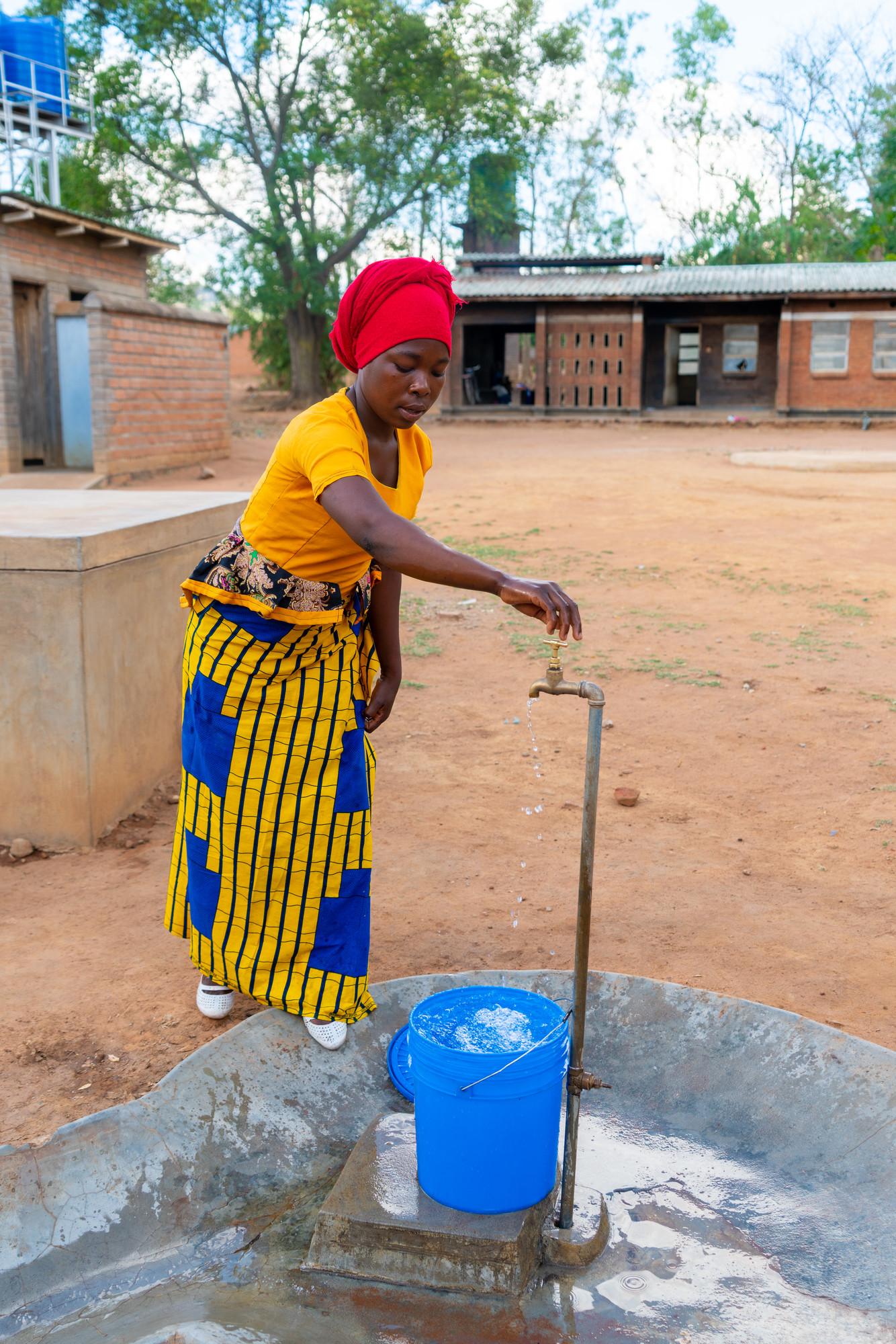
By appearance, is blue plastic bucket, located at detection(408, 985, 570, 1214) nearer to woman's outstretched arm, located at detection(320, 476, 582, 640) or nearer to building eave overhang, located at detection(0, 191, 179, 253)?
woman's outstretched arm, located at detection(320, 476, 582, 640)

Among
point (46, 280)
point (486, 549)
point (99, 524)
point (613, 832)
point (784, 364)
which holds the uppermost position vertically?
point (46, 280)

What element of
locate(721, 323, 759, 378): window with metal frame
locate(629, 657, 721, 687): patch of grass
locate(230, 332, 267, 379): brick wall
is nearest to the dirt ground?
locate(629, 657, 721, 687): patch of grass

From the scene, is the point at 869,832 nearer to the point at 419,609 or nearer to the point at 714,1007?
the point at 714,1007

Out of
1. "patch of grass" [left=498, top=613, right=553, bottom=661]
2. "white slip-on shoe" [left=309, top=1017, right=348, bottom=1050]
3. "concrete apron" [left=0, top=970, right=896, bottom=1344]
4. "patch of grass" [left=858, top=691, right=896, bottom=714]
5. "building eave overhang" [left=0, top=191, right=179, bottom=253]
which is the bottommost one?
"concrete apron" [left=0, top=970, right=896, bottom=1344]

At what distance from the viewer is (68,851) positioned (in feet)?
12.0

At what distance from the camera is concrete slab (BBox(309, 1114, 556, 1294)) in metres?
1.81

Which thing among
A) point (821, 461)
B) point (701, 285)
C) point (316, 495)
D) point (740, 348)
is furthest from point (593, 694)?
point (740, 348)

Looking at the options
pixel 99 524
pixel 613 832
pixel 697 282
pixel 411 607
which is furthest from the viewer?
pixel 697 282

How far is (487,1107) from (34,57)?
618 inches

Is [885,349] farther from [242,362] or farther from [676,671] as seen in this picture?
[242,362]

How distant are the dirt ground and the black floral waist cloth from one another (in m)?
Answer: 1.08

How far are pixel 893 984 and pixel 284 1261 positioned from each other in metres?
1.72

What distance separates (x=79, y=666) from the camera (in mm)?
3514

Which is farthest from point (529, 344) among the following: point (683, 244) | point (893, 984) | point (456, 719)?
point (893, 984)
